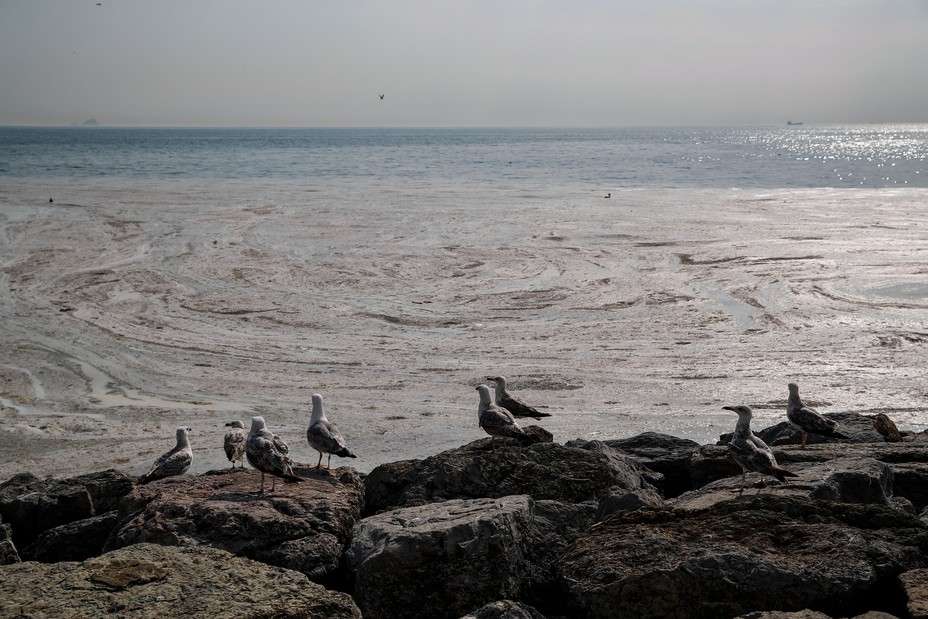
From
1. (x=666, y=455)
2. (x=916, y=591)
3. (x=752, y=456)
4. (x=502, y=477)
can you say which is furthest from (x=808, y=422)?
(x=916, y=591)

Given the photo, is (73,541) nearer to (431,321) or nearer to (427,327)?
(427,327)

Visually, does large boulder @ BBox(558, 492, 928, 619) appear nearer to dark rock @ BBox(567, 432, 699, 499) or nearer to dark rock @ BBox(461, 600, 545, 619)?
dark rock @ BBox(461, 600, 545, 619)

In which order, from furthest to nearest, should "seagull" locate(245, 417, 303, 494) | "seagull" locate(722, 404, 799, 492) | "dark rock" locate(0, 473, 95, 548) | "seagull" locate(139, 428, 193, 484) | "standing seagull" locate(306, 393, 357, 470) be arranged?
"seagull" locate(139, 428, 193, 484) → "standing seagull" locate(306, 393, 357, 470) → "dark rock" locate(0, 473, 95, 548) → "seagull" locate(722, 404, 799, 492) → "seagull" locate(245, 417, 303, 494)

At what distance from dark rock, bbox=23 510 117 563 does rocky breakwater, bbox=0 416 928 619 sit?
0.70 ft

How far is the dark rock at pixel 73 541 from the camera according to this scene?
24.3 ft

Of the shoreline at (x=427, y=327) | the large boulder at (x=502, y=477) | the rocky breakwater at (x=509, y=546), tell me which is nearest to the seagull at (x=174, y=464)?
the rocky breakwater at (x=509, y=546)

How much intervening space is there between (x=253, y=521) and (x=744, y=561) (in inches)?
139

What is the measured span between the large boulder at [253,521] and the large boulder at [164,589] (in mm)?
586

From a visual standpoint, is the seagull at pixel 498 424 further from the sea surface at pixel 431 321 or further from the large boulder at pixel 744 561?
the large boulder at pixel 744 561

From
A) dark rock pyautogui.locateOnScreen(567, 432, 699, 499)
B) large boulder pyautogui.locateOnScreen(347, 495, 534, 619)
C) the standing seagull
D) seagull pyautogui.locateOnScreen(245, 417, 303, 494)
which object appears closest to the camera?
large boulder pyautogui.locateOnScreen(347, 495, 534, 619)

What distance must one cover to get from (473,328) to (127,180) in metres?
41.0

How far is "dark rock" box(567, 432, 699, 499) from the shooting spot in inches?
367

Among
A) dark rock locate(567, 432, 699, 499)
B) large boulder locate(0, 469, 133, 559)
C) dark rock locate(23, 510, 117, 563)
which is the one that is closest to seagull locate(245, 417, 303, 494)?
dark rock locate(23, 510, 117, 563)

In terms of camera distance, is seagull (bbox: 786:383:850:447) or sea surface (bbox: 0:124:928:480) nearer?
seagull (bbox: 786:383:850:447)
